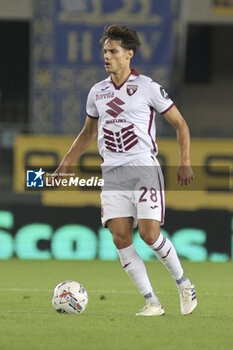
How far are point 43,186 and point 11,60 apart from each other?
1464 cm

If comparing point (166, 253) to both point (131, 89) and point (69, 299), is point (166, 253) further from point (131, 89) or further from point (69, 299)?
point (131, 89)

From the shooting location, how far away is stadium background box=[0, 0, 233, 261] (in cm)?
1320

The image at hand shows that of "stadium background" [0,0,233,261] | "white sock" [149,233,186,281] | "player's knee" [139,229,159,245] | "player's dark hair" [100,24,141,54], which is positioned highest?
"player's dark hair" [100,24,141,54]

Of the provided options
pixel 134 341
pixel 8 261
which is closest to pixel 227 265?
pixel 8 261

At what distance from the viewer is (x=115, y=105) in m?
6.73

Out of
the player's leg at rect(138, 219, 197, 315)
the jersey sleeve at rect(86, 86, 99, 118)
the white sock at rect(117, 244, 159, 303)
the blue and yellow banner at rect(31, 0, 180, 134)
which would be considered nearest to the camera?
the player's leg at rect(138, 219, 197, 315)

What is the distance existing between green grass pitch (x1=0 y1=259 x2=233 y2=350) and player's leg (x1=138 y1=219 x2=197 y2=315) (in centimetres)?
13

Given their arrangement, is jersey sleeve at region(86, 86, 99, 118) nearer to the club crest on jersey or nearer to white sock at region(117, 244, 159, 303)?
the club crest on jersey

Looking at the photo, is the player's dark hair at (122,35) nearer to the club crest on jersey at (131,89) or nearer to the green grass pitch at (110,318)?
the club crest on jersey at (131,89)

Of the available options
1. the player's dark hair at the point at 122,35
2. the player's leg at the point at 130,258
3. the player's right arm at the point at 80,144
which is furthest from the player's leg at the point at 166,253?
the player's dark hair at the point at 122,35

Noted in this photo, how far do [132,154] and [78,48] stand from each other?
8.98 meters

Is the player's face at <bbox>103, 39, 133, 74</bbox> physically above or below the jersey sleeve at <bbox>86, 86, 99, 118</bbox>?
above

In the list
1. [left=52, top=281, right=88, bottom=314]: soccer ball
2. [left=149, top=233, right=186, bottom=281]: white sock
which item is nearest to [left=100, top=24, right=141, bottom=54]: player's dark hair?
[left=149, top=233, right=186, bottom=281]: white sock

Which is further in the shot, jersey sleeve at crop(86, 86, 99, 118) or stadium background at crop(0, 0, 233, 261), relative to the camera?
stadium background at crop(0, 0, 233, 261)
